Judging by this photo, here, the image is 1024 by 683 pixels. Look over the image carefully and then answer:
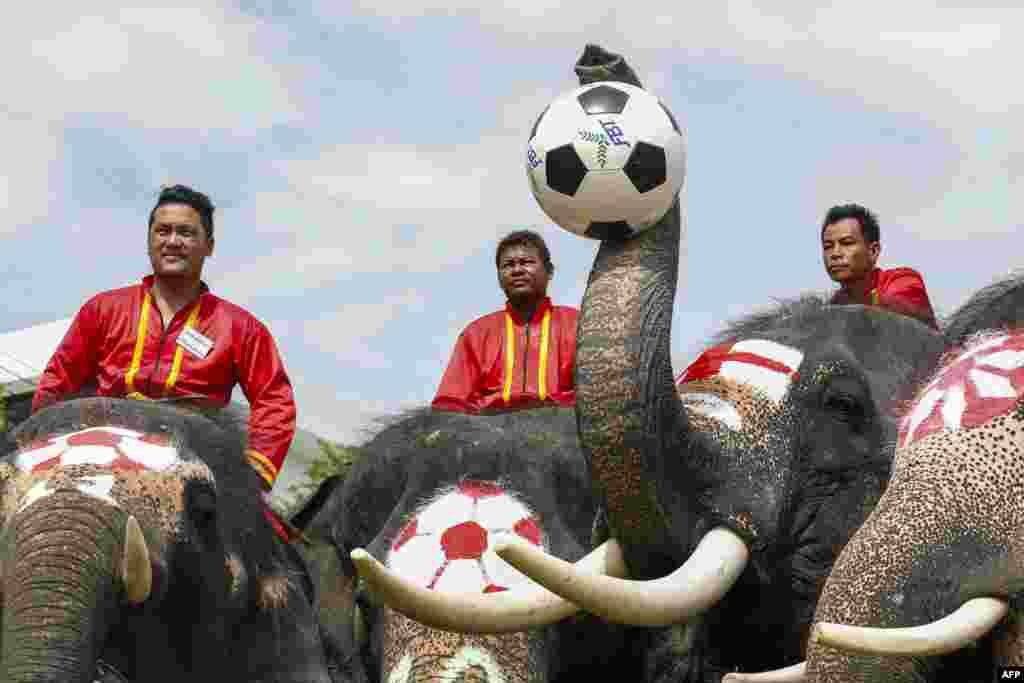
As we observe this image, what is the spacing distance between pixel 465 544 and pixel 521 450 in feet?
1.92

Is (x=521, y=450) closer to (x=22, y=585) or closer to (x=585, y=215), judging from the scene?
(x=585, y=215)

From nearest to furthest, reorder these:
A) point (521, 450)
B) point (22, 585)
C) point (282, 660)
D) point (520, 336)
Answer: point (22, 585) → point (521, 450) → point (282, 660) → point (520, 336)

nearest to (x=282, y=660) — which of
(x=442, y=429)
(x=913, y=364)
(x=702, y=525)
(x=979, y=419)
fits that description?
(x=442, y=429)

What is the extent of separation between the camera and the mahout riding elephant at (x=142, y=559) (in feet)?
21.6

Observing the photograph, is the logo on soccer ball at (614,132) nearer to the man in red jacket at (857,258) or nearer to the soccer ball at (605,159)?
the soccer ball at (605,159)

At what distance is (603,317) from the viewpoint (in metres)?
6.19

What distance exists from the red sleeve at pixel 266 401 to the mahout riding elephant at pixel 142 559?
138mm

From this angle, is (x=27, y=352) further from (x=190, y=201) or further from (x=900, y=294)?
(x=900, y=294)

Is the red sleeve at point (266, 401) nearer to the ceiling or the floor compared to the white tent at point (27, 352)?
nearer to the ceiling

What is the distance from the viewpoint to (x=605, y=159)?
20.3ft

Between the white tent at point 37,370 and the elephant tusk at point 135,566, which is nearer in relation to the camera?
the elephant tusk at point 135,566

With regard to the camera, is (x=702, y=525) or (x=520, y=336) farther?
(x=520, y=336)

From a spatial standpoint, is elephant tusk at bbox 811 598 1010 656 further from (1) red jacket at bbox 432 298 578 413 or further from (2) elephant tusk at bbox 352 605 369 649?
(1) red jacket at bbox 432 298 578 413

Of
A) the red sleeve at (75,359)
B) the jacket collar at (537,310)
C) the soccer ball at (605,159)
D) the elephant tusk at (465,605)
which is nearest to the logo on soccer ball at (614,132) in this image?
the soccer ball at (605,159)
